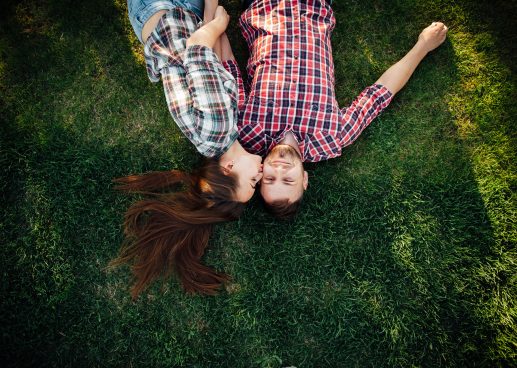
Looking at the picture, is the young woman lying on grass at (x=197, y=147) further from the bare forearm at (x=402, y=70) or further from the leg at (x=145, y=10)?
the bare forearm at (x=402, y=70)

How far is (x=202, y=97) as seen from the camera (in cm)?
248

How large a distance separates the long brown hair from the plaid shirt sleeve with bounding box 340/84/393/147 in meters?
1.08

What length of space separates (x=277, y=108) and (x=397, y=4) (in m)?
1.77

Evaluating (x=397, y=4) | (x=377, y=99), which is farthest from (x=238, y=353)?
(x=397, y=4)

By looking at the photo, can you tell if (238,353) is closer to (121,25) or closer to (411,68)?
(411,68)

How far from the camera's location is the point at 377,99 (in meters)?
3.21

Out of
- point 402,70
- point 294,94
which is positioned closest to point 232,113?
point 294,94

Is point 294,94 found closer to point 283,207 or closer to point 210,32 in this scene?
point 210,32

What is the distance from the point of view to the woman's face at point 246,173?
2.75 m

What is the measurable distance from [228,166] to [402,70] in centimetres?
188

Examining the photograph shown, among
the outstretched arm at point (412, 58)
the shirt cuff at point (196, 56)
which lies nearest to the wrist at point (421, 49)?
the outstretched arm at point (412, 58)

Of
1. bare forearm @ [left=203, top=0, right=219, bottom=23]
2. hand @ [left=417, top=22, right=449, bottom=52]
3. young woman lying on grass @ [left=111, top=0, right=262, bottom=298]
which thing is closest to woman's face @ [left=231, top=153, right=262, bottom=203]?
young woman lying on grass @ [left=111, top=0, right=262, bottom=298]

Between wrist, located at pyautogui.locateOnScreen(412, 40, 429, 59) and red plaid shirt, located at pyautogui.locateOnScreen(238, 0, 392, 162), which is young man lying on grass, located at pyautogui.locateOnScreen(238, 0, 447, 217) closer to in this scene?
red plaid shirt, located at pyautogui.locateOnScreen(238, 0, 392, 162)

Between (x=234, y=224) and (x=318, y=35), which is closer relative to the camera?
(x=318, y=35)
